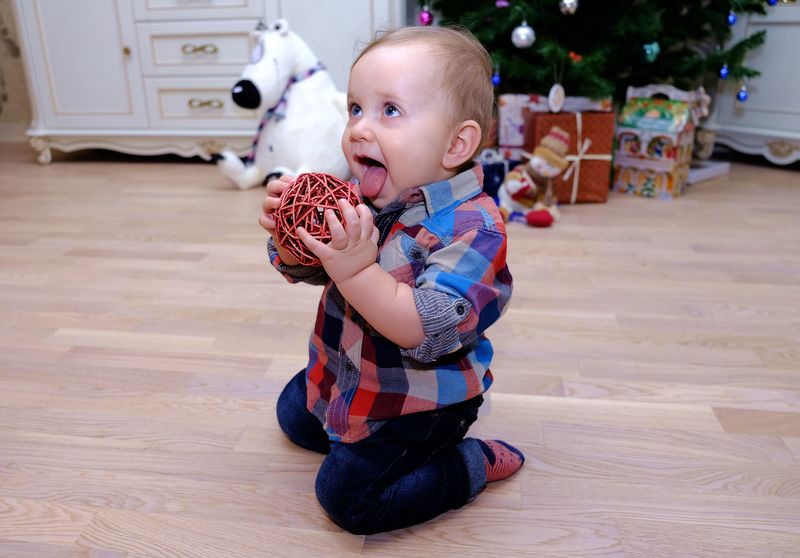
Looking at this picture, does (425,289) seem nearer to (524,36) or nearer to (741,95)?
(524,36)

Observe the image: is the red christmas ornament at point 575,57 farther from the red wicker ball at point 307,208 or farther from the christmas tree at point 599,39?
the red wicker ball at point 307,208

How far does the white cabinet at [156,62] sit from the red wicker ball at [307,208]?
1.80 metres

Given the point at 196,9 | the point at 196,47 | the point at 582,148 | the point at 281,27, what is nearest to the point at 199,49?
the point at 196,47

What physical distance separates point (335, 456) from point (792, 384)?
2.43 ft

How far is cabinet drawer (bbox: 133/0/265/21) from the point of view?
2383mm

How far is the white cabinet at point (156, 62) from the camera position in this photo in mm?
2385

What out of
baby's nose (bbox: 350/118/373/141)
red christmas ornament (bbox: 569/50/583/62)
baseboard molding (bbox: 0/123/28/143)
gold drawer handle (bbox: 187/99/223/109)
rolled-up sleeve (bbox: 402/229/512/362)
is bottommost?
baseboard molding (bbox: 0/123/28/143)

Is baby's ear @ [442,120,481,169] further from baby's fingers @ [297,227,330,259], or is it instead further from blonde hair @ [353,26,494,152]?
baby's fingers @ [297,227,330,259]

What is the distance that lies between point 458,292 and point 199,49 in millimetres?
Result: 2134

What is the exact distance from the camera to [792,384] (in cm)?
106

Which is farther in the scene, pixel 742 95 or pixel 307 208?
pixel 742 95

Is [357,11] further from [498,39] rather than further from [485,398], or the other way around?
[485,398]

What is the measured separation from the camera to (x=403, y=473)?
2.52 ft

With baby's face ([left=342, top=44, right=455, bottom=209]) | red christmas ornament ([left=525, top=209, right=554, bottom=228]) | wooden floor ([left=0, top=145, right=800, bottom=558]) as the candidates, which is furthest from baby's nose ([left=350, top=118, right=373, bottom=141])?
red christmas ornament ([left=525, top=209, right=554, bottom=228])
